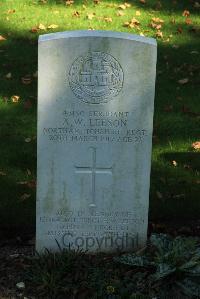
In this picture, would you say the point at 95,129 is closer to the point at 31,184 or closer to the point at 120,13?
the point at 31,184

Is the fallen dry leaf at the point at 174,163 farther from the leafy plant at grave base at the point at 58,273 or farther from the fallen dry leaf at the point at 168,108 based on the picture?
the leafy plant at grave base at the point at 58,273

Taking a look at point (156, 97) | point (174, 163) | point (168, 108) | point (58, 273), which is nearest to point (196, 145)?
point (174, 163)

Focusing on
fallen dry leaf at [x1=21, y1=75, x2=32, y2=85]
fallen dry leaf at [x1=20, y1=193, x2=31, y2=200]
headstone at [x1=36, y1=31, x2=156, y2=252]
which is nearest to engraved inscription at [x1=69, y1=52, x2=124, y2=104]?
headstone at [x1=36, y1=31, x2=156, y2=252]

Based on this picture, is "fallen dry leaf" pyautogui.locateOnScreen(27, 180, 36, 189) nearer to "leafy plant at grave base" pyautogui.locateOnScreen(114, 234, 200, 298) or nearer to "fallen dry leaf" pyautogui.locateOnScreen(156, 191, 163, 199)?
"fallen dry leaf" pyautogui.locateOnScreen(156, 191, 163, 199)

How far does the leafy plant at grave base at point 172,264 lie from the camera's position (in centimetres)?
450

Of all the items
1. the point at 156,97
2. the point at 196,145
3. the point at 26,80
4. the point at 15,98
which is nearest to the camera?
the point at 196,145

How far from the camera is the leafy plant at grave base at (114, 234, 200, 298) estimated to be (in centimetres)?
450

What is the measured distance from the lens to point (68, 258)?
187 inches

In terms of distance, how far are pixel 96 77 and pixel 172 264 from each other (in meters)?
1.31

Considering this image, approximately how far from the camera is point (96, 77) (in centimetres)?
468

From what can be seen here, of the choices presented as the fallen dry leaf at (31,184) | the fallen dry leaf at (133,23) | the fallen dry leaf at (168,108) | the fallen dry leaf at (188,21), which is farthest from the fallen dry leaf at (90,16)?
the fallen dry leaf at (31,184)

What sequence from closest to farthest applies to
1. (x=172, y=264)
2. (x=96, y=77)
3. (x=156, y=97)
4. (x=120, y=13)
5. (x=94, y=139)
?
(x=172, y=264) → (x=96, y=77) → (x=94, y=139) → (x=156, y=97) → (x=120, y=13)

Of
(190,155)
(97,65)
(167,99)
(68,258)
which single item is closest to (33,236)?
(68,258)

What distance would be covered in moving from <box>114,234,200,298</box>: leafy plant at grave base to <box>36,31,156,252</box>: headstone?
12.0 inches
